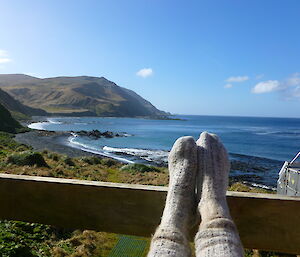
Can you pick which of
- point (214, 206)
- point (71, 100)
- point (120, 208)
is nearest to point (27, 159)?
point (120, 208)

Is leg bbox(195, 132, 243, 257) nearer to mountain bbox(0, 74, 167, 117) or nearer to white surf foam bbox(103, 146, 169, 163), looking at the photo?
white surf foam bbox(103, 146, 169, 163)

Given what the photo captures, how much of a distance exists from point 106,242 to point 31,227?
119cm

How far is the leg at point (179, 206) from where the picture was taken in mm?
984

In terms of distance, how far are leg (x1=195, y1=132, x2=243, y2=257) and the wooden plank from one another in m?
0.11

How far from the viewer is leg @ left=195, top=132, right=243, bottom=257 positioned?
0.97 meters

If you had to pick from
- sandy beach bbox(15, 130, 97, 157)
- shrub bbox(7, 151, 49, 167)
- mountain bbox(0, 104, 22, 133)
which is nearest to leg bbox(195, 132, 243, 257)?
shrub bbox(7, 151, 49, 167)

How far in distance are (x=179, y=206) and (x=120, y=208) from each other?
325mm

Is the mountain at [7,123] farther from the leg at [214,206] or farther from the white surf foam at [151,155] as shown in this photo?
the leg at [214,206]

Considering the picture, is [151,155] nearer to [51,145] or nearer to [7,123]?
[51,145]

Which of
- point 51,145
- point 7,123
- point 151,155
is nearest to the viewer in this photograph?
point 151,155

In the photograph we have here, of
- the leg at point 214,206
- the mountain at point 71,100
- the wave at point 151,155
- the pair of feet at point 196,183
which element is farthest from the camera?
the mountain at point 71,100

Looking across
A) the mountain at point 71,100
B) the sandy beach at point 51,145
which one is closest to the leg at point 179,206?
the sandy beach at point 51,145

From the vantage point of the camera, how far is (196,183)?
4.75 feet

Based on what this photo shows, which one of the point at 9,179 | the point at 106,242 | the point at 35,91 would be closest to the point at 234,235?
the point at 9,179
